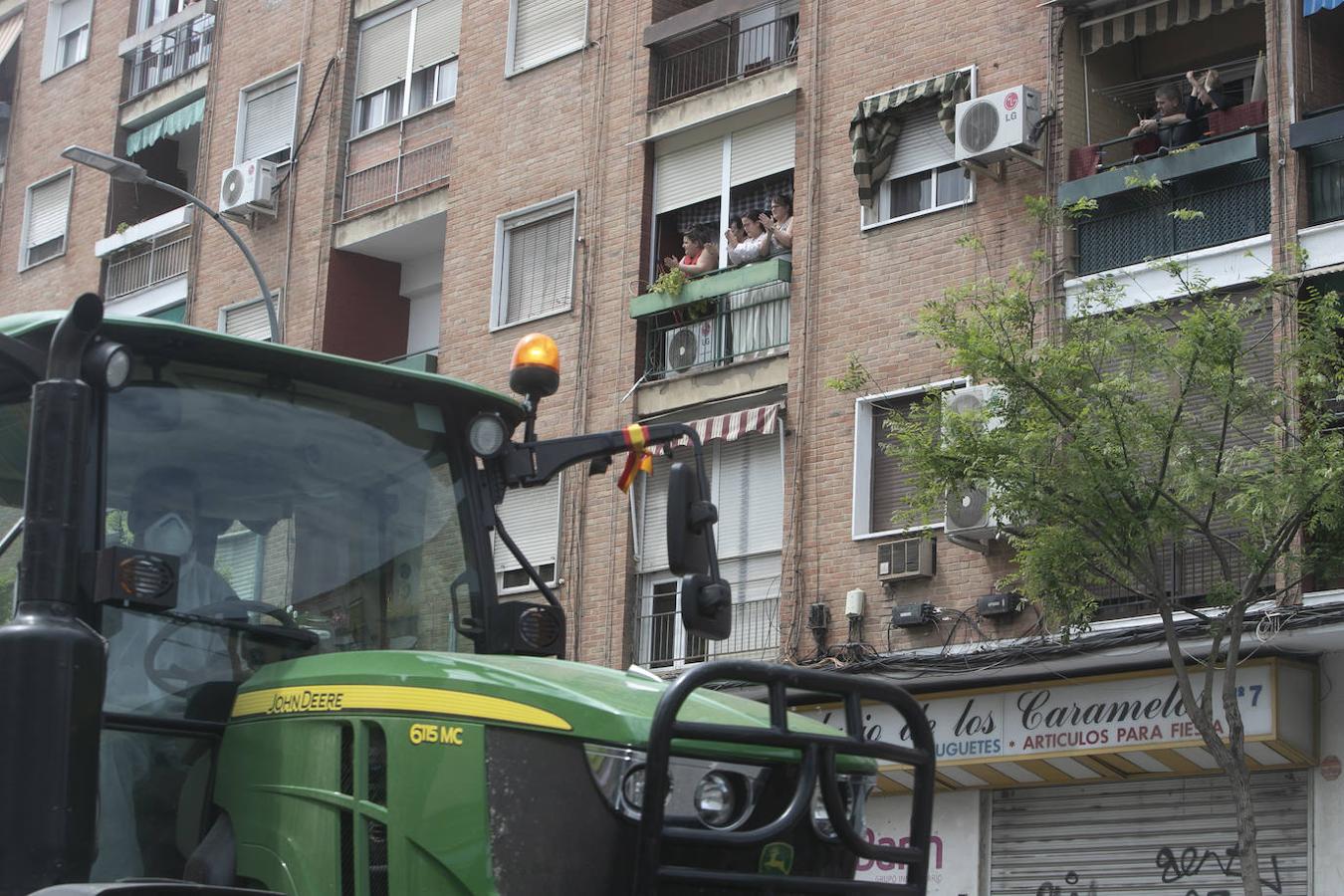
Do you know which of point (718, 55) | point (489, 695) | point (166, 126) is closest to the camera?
point (489, 695)

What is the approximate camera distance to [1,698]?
5.33m

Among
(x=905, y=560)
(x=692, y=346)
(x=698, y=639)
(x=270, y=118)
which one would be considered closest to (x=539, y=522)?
(x=692, y=346)

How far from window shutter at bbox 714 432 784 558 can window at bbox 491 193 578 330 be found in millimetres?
3420

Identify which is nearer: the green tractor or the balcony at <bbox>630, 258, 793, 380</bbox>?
the green tractor

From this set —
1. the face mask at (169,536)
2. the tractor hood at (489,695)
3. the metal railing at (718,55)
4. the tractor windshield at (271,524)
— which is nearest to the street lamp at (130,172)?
the metal railing at (718,55)

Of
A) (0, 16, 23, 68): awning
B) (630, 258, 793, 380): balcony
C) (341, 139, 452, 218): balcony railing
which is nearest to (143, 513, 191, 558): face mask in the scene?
(630, 258, 793, 380): balcony

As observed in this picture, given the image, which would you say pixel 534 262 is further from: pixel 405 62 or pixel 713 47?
pixel 405 62

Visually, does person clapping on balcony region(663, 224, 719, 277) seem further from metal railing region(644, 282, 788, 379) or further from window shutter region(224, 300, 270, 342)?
window shutter region(224, 300, 270, 342)

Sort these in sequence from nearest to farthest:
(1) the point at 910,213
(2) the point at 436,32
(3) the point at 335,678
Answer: (3) the point at 335,678, (1) the point at 910,213, (2) the point at 436,32

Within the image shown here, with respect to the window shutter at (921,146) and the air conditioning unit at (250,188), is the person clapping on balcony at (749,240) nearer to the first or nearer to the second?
the window shutter at (921,146)

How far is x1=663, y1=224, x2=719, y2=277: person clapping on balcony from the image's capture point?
22.5 metres

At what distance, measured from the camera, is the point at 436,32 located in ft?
89.3

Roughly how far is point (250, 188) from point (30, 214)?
7.54 m

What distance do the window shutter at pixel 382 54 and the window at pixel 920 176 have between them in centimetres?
915
